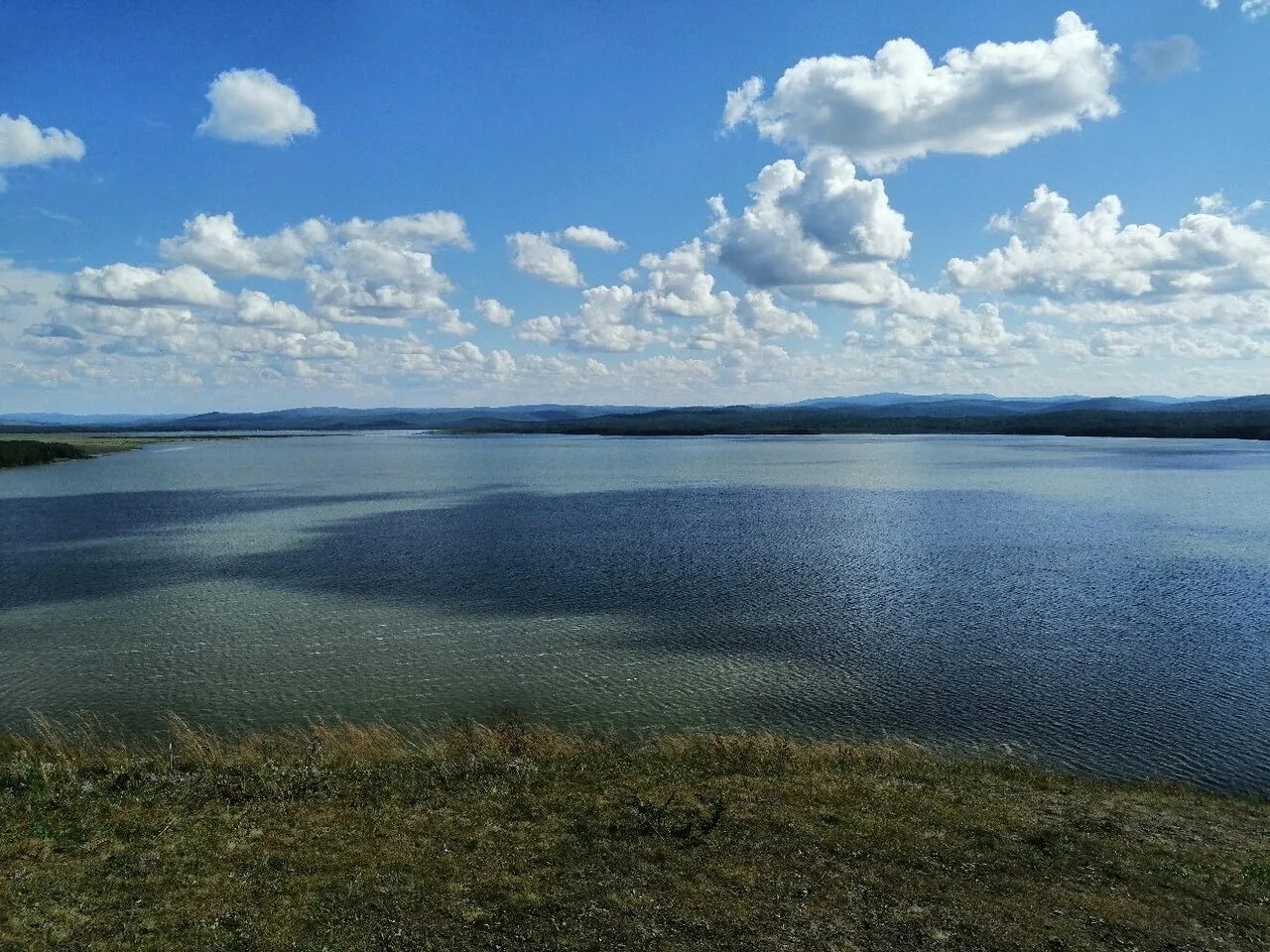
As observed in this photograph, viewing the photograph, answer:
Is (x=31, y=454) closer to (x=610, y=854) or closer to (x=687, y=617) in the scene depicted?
(x=687, y=617)

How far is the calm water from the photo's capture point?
25.7 meters

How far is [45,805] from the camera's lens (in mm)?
16578

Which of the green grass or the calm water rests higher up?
the green grass

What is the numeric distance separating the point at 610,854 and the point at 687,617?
22.0m

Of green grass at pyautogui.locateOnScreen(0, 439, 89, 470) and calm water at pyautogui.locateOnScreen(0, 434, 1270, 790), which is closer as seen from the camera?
calm water at pyautogui.locateOnScreen(0, 434, 1270, 790)

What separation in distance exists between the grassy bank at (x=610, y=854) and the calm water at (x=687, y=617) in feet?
17.2

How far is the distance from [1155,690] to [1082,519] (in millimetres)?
43353

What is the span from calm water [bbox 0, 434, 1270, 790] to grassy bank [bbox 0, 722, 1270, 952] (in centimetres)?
524

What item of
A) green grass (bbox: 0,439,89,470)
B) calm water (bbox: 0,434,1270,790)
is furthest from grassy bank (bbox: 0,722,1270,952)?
green grass (bbox: 0,439,89,470)

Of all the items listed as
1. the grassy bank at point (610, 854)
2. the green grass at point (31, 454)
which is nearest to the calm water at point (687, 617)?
the grassy bank at point (610, 854)

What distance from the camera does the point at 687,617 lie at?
36656mm

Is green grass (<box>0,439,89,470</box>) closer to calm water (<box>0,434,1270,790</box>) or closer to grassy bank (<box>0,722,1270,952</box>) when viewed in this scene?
calm water (<box>0,434,1270,790</box>)

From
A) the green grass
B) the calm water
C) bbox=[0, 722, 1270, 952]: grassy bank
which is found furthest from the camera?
the green grass

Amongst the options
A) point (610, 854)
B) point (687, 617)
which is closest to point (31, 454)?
point (687, 617)
